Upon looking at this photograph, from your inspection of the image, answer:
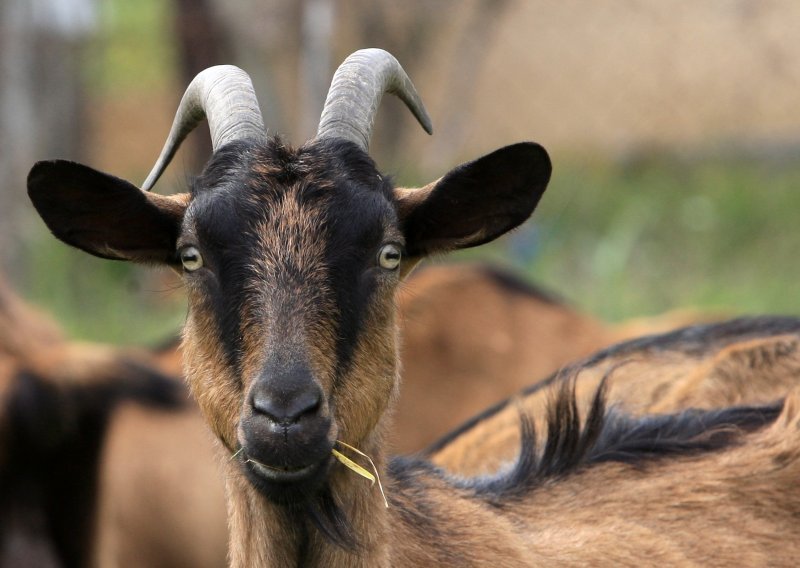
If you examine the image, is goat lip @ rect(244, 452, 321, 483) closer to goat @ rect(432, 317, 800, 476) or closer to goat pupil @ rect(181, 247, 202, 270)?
goat pupil @ rect(181, 247, 202, 270)

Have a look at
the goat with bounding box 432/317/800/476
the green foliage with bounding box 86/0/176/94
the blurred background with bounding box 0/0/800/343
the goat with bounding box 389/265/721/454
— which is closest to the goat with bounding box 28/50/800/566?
the goat with bounding box 432/317/800/476

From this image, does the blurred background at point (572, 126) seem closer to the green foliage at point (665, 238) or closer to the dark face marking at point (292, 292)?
the green foliage at point (665, 238)

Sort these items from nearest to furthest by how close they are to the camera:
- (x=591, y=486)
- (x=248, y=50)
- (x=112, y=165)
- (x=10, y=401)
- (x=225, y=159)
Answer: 1. (x=225, y=159)
2. (x=591, y=486)
3. (x=10, y=401)
4. (x=248, y=50)
5. (x=112, y=165)

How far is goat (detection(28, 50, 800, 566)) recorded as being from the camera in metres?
3.37

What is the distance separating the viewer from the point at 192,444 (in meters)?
7.01

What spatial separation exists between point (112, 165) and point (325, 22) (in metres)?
6.77

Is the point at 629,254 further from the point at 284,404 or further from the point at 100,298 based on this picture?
the point at 284,404

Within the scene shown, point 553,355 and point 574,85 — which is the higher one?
point 574,85

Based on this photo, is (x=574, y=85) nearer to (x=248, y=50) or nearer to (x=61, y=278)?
(x=248, y=50)

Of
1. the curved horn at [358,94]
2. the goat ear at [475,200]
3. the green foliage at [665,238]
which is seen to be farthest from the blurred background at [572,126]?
the goat ear at [475,200]

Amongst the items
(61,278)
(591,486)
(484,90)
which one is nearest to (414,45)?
(484,90)

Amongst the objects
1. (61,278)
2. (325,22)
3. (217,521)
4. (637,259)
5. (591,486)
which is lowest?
(61,278)

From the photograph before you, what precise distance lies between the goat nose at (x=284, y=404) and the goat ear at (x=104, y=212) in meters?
0.77

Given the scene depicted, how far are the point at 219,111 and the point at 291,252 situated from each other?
0.68 meters
